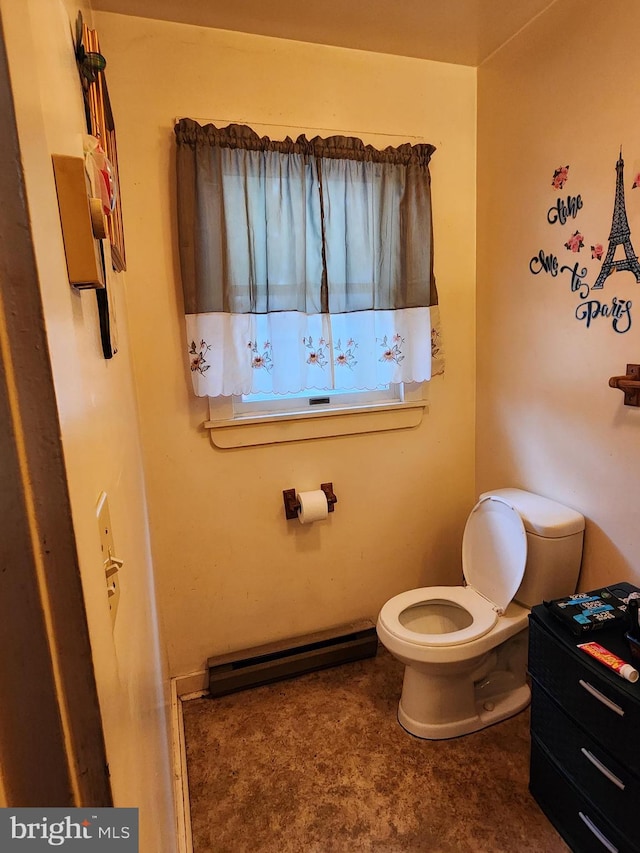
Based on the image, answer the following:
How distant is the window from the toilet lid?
2.08 feet

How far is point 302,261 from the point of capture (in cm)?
191

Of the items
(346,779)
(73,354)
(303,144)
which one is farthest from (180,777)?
(303,144)

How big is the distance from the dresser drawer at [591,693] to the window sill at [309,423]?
1014 mm

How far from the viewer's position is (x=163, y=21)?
5.60 feet

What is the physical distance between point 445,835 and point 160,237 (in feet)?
7.15

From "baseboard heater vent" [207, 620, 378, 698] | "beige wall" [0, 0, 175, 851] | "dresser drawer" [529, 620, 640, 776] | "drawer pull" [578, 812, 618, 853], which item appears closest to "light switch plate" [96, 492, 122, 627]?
"beige wall" [0, 0, 175, 851]

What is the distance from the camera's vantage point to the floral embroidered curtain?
1796mm

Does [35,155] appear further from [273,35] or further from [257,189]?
[273,35]

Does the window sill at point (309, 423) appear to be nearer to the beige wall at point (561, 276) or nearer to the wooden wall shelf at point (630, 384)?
the beige wall at point (561, 276)

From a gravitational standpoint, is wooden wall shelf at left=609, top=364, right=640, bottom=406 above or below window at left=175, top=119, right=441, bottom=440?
below

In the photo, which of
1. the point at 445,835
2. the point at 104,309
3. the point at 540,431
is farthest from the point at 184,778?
the point at 540,431

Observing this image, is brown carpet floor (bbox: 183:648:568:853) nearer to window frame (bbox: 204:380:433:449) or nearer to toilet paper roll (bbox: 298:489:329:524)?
toilet paper roll (bbox: 298:489:329:524)

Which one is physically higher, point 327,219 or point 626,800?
point 327,219

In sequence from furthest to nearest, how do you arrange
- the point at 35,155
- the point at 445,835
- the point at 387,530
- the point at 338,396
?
the point at 387,530
the point at 338,396
the point at 445,835
the point at 35,155
